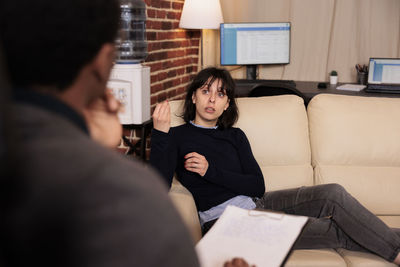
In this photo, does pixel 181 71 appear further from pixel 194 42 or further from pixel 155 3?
pixel 155 3

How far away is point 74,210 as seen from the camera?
49cm

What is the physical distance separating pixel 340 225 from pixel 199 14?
211 centimetres

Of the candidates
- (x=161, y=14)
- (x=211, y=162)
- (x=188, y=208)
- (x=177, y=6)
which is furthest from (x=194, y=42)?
(x=188, y=208)

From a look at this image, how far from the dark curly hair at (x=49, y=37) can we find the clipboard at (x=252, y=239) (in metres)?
0.72

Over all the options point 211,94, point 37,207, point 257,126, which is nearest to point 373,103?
point 257,126

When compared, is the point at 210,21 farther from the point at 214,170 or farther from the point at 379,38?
the point at 214,170

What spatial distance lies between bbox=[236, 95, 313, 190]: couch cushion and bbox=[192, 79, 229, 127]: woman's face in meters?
0.19

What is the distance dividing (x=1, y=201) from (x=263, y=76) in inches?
151

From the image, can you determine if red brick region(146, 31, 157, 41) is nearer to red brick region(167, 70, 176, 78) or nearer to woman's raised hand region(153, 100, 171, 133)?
red brick region(167, 70, 176, 78)

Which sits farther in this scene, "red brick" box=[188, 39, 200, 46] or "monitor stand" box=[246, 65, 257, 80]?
"monitor stand" box=[246, 65, 257, 80]

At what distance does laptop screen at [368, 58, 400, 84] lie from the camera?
3.60m

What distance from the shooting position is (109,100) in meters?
0.68

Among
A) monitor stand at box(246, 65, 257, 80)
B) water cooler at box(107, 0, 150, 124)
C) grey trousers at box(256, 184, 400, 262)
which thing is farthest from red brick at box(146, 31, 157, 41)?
grey trousers at box(256, 184, 400, 262)

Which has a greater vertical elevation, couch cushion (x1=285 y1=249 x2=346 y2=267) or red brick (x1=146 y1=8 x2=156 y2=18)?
red brick (x1=146 y1=8 x2=156 y2=18)
